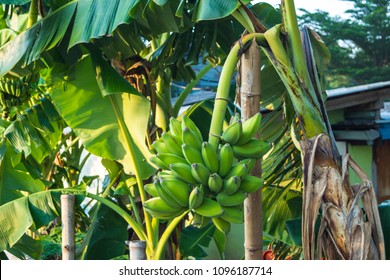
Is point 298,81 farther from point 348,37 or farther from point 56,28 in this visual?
point 348,37

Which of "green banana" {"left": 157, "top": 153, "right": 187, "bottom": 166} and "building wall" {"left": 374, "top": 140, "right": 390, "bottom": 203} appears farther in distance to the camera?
"building wall" {"left": 374, "top": 140, "right": 390, "bottom": 203}

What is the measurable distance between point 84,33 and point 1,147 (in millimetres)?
1263

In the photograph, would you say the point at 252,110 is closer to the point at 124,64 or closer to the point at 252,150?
the point at 252,150

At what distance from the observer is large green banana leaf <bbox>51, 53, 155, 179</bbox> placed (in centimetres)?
254

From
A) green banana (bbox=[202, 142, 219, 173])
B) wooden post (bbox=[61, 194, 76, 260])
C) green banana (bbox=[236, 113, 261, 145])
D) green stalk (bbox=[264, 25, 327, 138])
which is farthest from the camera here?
wooden post (bbox=[61, 194, 76, 260])

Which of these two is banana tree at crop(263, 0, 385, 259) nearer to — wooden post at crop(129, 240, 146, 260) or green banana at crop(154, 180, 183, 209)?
green banana at crop(154, 180, 183, 209)

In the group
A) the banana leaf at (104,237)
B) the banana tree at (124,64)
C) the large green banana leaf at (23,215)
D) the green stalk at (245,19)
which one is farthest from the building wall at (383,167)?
the green stalk at (245,19)

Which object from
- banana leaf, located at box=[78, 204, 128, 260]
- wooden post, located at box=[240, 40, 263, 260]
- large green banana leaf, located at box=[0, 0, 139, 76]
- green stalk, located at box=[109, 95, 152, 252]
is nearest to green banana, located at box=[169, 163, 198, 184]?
wooden post, located at box=[240, 40, 263, 260]

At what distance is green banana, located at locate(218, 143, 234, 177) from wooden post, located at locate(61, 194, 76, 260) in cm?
101

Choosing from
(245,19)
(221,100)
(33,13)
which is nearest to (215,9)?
(245,19)

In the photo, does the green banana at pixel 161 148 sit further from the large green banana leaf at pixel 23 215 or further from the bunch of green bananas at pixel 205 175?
the large green banana leaf at pixel 23 215

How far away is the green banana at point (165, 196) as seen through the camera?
1.36 metres

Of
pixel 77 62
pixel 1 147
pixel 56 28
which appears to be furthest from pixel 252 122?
pixel 1 147

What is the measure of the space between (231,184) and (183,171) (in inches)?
4.4
